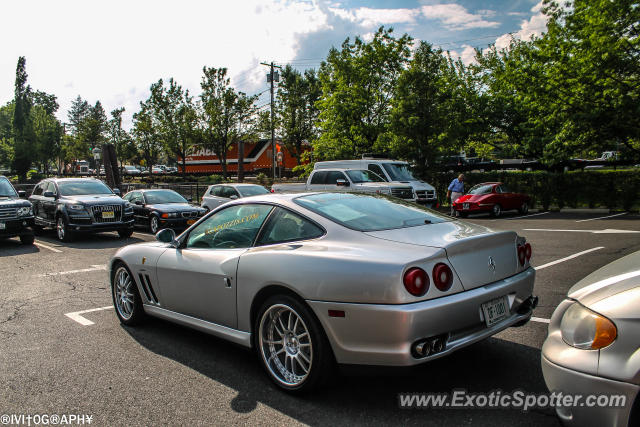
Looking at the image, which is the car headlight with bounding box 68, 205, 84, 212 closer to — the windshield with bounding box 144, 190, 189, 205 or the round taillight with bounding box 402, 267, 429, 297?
the windshield with bounding box 144, 190, 189, 205

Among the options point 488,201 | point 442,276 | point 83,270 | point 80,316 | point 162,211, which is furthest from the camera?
point 488,201

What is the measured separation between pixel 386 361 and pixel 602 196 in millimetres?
21152

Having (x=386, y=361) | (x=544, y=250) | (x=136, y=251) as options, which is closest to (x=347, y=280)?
(x=386, y=361)

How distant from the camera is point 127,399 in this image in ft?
11.1

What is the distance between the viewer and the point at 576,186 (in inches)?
829

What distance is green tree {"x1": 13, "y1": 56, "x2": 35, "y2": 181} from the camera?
51562 mm

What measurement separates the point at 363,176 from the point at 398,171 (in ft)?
6.26

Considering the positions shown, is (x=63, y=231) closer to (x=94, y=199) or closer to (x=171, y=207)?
(x=94, y=199)

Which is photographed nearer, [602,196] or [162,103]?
[602,196]

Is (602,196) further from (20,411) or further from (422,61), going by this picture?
(20,411)

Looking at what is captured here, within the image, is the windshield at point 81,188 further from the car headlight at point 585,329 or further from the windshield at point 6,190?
the car headlight at point 585,329

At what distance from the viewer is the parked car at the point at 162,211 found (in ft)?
48.4

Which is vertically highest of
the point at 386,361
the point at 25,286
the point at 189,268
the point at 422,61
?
the point at 422,61

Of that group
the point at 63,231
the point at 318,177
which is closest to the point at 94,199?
the point at 63,231
